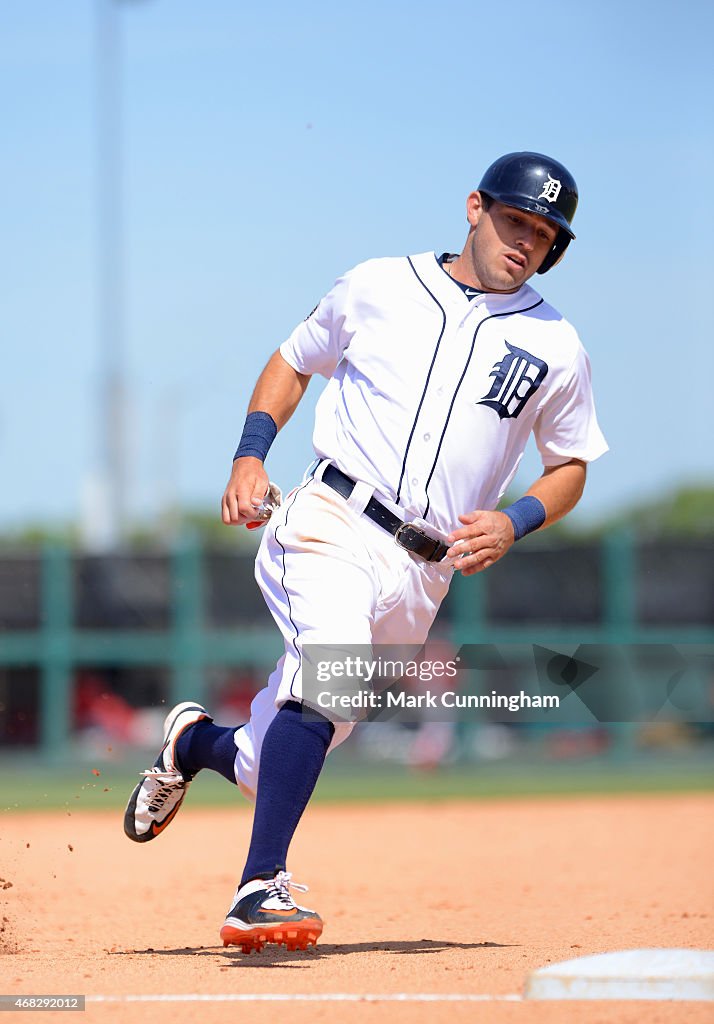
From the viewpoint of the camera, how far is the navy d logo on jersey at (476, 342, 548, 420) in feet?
12.5

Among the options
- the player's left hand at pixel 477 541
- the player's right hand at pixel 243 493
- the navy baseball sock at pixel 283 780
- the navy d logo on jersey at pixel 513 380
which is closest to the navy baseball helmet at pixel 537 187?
the navy d logo on jersey at pixel 513 380

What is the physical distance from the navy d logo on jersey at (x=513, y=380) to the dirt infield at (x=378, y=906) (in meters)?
1.39

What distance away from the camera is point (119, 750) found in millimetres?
13242

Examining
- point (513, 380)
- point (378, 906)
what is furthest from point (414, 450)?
point (378, 906)

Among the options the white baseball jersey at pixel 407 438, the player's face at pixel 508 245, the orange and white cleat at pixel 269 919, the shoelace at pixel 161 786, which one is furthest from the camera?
the shoelace at pixel 161 786

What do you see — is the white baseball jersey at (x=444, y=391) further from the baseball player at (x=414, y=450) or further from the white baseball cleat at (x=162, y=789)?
the white baseball cleat at (x=162, y=789)

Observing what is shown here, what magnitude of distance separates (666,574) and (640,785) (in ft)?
8.51

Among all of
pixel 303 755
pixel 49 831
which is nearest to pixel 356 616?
pixel 303 755

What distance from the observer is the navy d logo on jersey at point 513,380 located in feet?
12.5

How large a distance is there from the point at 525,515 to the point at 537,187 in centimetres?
85

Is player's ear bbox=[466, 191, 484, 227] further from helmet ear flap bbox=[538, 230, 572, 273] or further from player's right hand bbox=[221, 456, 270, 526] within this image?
player's right hand bbox=[221, 456, 270, 526]

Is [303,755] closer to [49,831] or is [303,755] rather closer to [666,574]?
[49,831]

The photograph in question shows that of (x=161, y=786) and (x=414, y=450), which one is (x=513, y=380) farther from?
(x=161, y=786)

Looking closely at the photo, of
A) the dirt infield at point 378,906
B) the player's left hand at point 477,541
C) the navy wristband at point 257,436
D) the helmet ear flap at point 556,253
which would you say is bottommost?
the dirt infield at point 378,906
